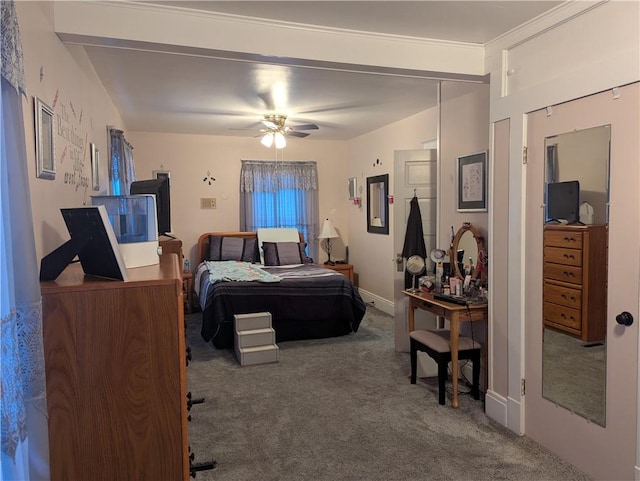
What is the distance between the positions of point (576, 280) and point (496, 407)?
3.54 ft

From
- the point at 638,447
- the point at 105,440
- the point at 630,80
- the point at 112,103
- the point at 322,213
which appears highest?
the point at 112,103

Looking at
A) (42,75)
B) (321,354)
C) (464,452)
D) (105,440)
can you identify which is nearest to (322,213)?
(321,354)

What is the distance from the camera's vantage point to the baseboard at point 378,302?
6.07 metres

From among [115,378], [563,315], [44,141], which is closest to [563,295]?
[563,315]

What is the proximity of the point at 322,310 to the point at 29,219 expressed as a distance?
3.83 metres

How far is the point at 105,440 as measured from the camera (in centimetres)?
147

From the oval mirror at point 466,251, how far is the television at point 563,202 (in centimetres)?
92

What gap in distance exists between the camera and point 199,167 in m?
6.68

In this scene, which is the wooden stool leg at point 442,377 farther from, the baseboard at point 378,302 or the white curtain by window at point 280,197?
the white curtain by window at point 280,197

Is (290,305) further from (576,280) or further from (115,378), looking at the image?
(115,378)

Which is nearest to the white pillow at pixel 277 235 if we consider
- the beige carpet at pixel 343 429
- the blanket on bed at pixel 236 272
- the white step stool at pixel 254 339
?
the blanket on bed at pixel 236 272

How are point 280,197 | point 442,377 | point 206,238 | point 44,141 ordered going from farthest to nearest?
point 280,197, point 206,238, point 442,377, point 44,141

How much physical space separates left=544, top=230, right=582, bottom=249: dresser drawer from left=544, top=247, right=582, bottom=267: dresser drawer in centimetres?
2

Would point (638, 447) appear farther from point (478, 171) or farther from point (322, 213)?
point (322, 213)
